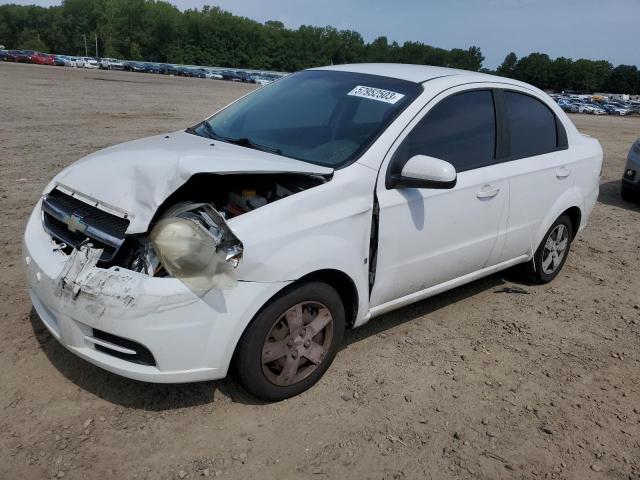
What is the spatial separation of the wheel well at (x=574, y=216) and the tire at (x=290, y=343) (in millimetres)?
2813

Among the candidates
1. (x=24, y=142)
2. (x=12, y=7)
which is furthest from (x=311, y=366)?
(x=12, y=7)

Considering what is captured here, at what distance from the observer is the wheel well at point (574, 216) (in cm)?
515

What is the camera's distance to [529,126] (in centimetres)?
455

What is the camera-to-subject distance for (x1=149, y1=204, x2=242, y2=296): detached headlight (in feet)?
8.95

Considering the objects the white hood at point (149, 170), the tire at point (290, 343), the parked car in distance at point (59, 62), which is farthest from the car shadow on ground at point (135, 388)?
the parked car in distance at point (59, 62)

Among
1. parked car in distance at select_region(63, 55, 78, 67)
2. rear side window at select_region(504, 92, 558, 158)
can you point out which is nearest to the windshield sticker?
rear side window at select_region(504, 92, 558, 158)

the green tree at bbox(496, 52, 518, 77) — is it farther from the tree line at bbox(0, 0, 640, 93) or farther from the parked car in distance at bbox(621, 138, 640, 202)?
the parked car in distance at bbox(621, 138, 640, 202)

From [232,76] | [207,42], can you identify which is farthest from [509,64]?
[232,76]

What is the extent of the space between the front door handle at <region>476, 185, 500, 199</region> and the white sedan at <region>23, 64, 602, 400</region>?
0.01m

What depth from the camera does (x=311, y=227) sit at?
10.0 feet

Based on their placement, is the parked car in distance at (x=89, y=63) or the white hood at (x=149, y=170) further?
the parked car in distance at (x=89, y=63)

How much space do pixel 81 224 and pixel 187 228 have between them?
0.68 meters

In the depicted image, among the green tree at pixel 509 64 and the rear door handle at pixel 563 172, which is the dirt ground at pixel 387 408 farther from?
the green tree at pixel 509 64

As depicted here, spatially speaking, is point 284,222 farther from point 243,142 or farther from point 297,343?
point 243,142
